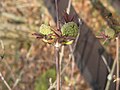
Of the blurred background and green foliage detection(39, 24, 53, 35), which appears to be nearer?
green foliage detection(39, 24, 53, 35)

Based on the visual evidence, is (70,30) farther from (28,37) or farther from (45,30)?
(28,37)

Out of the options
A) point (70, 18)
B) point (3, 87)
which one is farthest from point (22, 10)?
point (70, 18)

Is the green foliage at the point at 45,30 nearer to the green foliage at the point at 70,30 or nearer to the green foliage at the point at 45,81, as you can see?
the green foliage at the point at 70,30

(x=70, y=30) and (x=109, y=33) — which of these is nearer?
(x=70, y=30)

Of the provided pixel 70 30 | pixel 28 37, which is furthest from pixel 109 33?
pixel 28 37

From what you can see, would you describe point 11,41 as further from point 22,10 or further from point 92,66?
point 92,66

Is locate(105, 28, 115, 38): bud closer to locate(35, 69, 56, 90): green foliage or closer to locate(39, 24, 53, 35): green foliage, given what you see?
locate(39, 24, 53, 35): green foliage

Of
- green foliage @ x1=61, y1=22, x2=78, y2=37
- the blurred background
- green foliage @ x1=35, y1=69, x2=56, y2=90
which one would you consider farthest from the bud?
the blurred background

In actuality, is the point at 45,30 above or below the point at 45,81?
above

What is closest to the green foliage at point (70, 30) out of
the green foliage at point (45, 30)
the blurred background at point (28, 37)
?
the green foliage at point (45, 30)

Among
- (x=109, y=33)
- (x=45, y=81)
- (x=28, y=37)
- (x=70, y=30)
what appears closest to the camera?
(x=70, y=30)
